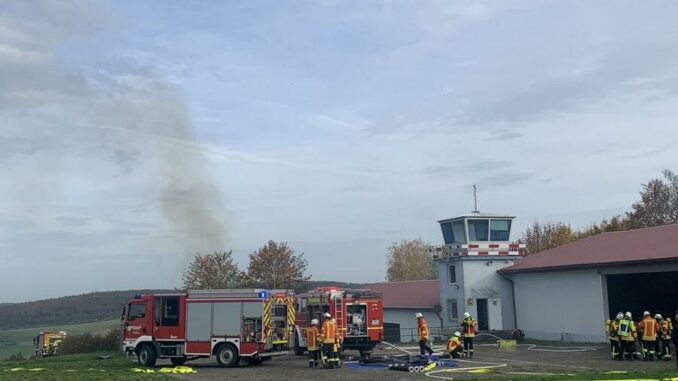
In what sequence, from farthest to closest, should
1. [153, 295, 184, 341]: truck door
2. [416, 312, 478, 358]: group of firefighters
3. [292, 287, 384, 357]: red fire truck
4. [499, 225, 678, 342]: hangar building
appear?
[499, 225, 678, 342]: hangar building
[292, 287, 384, 357]: red fire truck
[416, 312, 478, 358]: group of firefighters
[153, 295, 184, 341]: truck door

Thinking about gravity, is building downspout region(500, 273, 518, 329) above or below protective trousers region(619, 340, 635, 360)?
above

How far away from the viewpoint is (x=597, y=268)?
104 ft

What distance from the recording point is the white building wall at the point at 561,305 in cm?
3212

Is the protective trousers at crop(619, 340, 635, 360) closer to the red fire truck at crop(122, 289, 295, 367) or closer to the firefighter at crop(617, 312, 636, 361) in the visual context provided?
the firefighter at crop(617, 312, 636, 361)

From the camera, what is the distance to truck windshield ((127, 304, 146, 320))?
80.4ft

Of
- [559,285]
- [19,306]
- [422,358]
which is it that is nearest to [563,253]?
[559,285]

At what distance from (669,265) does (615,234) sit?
30.5ft

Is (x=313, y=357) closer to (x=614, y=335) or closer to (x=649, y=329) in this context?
(x=614, y=335)

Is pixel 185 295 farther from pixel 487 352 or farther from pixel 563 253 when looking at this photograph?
pixel 563 253

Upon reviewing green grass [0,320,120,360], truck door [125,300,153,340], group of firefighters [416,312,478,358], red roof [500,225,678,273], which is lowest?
green grass [0,320,120,360]

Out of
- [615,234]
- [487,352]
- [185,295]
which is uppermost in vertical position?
[615,234]

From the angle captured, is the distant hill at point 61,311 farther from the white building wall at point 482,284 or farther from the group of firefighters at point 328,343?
the group of firefighters at point 328,343

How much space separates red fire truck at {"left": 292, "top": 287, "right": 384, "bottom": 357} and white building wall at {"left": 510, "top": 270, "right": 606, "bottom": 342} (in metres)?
11.3

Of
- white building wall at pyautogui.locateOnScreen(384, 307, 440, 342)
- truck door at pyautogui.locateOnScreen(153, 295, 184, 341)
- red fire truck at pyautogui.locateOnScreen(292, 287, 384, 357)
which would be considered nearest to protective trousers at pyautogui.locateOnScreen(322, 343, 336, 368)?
red fire truck at pyautogui.locateOnScreen(292, 287, 384, 357)
